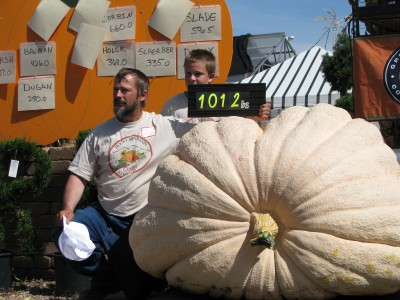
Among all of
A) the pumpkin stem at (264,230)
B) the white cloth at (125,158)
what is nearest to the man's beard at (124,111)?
the white cloth at (125,158)

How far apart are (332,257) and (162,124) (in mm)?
1660

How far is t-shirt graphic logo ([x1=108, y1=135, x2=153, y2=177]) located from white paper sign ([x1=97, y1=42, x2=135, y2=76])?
2.23 meters

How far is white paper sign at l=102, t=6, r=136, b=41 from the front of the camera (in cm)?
560

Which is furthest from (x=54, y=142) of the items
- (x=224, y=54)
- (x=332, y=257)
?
(x=332, y=257)

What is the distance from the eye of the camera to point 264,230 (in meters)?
2.26

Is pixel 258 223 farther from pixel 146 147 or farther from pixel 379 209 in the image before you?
pixel 146 147

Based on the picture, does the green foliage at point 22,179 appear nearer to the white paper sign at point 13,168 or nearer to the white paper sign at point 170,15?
the white paper sign at point 13,168

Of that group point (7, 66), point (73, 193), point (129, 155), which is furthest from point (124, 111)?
point (7, 66)

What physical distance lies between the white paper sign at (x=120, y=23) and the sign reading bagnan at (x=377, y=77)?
230 centimetres

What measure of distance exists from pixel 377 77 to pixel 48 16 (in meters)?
3.30

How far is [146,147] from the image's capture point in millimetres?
3520

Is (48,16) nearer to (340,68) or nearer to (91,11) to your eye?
(91,11)

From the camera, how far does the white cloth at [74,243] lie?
3.00m

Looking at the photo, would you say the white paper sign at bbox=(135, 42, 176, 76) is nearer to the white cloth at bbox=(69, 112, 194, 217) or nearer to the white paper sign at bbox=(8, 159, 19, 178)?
the white paper sign at bbox=(8, 159, 19, 178)
